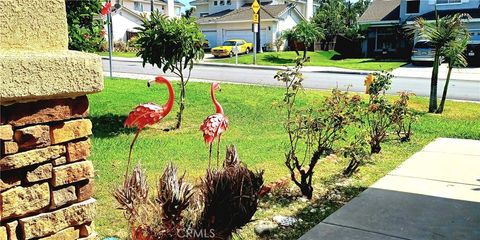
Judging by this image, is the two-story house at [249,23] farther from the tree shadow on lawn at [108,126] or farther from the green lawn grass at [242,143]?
the tree shadow on lawn at [108,126]

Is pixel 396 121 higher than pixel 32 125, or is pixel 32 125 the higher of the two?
pixel 32 125

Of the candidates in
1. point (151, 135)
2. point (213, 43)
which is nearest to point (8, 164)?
point (151, 135)

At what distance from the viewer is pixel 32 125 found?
6.68 ft

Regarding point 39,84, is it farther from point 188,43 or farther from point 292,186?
point 188,43

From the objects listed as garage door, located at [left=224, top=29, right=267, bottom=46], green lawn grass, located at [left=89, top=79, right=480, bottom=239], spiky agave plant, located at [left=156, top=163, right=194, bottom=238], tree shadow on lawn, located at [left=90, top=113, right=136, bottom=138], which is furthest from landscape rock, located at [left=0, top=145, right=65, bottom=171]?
garage door, located at [left=224, top=29, right=267, bottom=46]

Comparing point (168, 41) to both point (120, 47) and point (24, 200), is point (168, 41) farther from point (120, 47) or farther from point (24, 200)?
point (120, 47)

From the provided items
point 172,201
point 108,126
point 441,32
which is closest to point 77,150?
point 172,201

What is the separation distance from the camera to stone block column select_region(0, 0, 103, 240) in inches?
76.7

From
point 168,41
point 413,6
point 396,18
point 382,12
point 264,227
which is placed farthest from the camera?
point 382,12

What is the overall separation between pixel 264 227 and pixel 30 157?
2.67 metres

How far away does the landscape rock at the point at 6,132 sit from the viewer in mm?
1926

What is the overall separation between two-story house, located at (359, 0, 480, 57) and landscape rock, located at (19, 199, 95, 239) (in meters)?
31.4

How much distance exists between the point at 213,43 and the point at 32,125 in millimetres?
41302

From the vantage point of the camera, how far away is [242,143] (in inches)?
313
